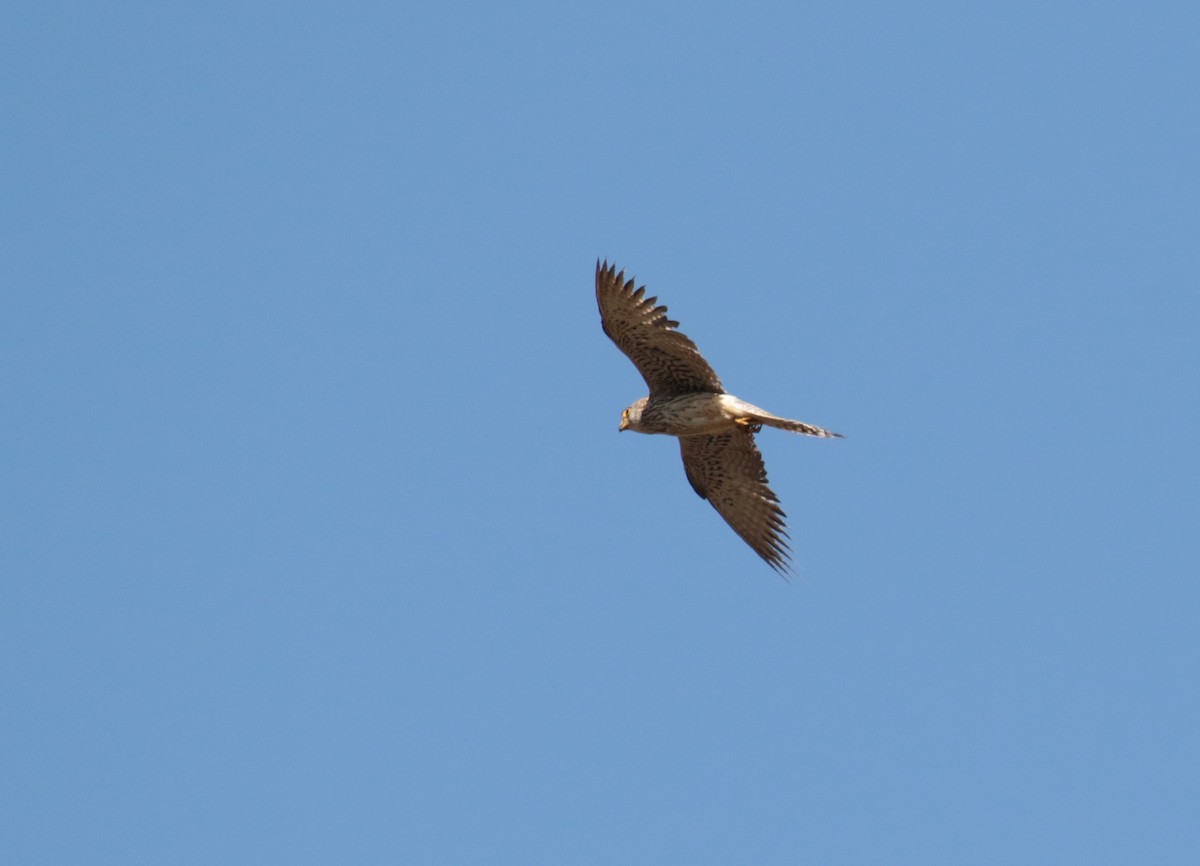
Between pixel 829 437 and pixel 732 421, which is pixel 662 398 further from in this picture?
pixel 829 437

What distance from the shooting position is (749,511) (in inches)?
669

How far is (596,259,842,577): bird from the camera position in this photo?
1512 cm

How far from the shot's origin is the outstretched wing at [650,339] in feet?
49.5

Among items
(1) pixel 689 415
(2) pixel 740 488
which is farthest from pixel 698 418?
(2) pixel 740 488

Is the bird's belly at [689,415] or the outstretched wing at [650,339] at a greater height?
the outstretched wing at [650,339]

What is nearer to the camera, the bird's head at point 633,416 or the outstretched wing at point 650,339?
the outstretched wing at point 650,339

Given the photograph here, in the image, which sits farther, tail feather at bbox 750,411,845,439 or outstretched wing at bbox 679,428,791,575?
outstretched wing at bbox 679,428,791,575

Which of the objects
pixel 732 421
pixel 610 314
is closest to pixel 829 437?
pixel 732 421

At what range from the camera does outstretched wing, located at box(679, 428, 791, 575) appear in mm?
16578

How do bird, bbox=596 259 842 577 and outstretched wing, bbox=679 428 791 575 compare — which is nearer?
bird, bbox=596 259 842 577

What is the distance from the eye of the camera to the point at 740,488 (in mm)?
16859

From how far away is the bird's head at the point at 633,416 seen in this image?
15800 millimetres

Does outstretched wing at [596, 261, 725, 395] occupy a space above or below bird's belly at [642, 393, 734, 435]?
above

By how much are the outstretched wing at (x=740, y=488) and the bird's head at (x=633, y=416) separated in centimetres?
93
